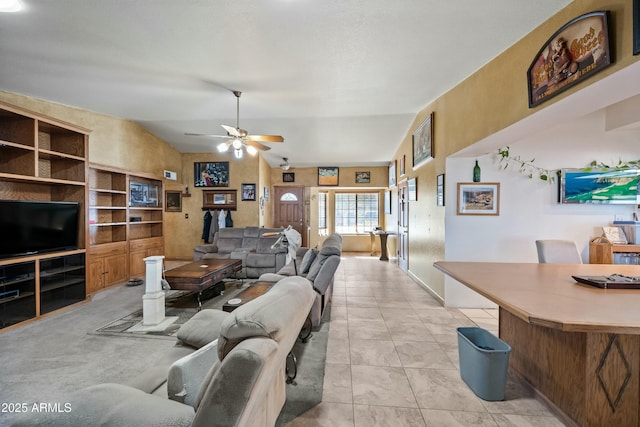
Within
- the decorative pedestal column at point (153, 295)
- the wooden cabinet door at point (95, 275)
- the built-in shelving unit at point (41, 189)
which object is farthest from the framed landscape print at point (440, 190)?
the wooden cabinet door at point (95, 275)

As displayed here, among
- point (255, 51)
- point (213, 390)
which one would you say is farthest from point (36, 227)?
point (213, 390)

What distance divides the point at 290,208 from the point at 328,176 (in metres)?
1.59

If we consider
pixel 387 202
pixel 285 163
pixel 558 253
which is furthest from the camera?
pixel 387 202

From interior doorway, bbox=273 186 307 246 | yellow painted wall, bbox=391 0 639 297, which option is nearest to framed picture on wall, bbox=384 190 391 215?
yellow painted wall, bbox=391 0 639 297

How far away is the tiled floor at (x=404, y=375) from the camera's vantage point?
173 centimetres

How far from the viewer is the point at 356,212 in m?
8.84

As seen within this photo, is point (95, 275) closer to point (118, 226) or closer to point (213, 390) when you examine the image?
point (118, 226)

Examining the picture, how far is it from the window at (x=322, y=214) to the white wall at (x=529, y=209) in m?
5.31

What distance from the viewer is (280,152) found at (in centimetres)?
705

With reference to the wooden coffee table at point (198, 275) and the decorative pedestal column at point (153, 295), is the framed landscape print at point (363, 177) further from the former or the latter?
the decorative pedestal column at point (153, 295)

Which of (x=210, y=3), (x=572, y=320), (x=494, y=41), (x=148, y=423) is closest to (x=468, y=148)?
(x=494, y=41)

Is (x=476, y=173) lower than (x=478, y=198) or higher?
higher

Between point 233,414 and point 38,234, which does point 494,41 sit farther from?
point 38,234

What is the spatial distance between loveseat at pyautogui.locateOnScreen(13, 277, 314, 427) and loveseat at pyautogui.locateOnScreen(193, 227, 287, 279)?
376 cm
